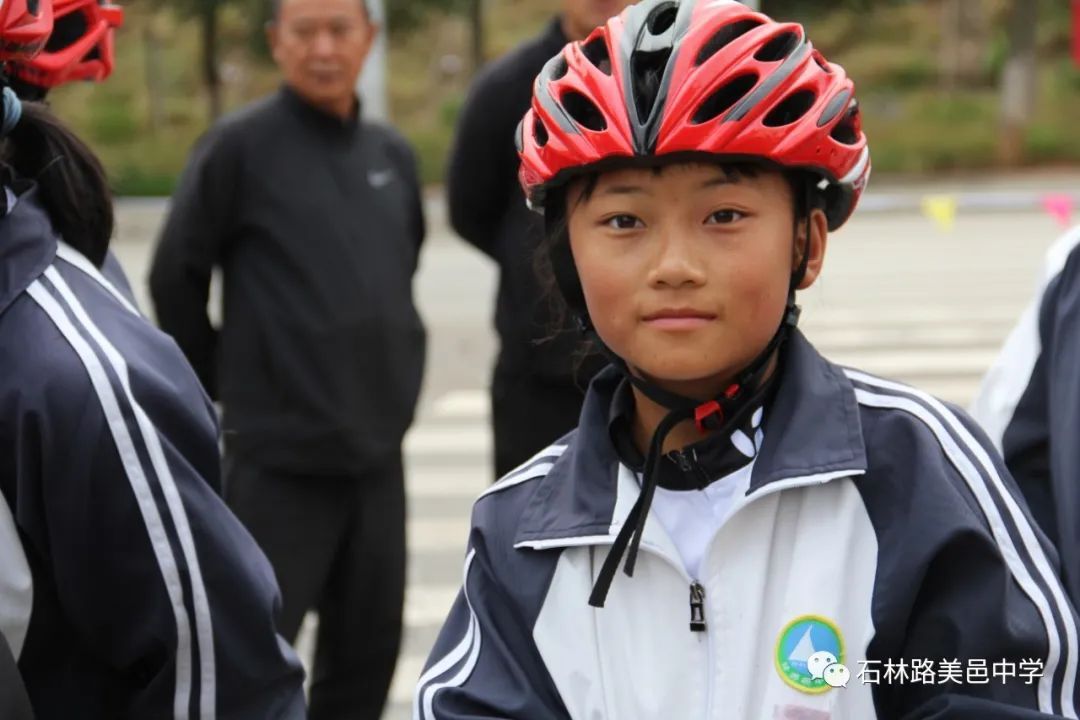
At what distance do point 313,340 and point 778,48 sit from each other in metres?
2.22

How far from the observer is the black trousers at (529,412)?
4195mm

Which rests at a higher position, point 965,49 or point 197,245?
point 197,245

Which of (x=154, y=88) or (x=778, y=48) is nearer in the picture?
(x=778, y=48)

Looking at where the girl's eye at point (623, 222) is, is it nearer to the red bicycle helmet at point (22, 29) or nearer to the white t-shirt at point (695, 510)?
the white t-shirt at point (695, 510)

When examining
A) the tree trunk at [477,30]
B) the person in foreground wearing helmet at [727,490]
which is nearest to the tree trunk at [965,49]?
the tree trunk at [477,30]

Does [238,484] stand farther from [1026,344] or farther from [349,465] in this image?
[1026,344]

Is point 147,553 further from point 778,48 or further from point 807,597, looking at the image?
point 778,48

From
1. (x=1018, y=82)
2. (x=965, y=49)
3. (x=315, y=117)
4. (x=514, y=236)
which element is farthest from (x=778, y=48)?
(x=965, y=49)

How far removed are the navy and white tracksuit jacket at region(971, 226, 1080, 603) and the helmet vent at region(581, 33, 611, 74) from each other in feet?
2.96

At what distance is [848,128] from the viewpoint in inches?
92.6

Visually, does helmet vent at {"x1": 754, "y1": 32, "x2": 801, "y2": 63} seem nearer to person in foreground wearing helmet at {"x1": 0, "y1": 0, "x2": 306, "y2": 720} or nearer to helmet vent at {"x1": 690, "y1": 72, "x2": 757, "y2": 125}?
helmet vent at {"x1": 690, "y1": 72, "x2": 757, "y2": 125}

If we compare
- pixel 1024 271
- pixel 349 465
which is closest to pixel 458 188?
pixel 349 465

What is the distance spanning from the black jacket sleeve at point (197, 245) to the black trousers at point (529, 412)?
2.75 feet

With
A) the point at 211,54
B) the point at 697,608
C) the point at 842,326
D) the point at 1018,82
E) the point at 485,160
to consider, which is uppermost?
the point at 485,160
